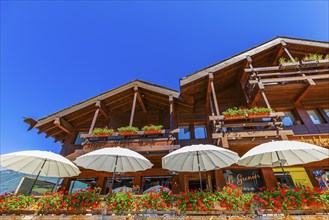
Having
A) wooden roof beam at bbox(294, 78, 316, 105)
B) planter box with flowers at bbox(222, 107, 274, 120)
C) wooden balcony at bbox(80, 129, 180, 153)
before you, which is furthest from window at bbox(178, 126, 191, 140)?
wooden roof beam at bbox(294, 78, 316, 105)

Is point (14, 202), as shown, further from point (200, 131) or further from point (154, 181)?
point (200, 131)

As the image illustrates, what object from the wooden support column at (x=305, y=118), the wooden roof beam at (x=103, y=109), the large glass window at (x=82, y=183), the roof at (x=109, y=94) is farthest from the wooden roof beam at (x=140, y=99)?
the wooden support column at (x=305, y=118)

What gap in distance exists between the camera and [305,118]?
1037 cm

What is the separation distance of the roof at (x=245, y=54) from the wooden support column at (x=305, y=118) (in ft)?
15.1

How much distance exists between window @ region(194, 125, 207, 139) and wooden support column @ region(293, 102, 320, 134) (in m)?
6.14

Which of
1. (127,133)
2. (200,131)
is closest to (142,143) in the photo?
(127,133)

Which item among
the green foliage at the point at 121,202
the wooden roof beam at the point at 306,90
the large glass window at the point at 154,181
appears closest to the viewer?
the green foliage at the point at 121,202

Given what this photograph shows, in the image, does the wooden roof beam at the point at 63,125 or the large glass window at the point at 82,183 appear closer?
the large glass window at the point at 82,183

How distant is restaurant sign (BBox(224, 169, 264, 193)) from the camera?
8617mm

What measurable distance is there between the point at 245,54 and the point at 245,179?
27.2 ft

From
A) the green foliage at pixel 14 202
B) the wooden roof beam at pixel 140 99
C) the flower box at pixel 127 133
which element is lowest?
the green foliage at pixel 14 202

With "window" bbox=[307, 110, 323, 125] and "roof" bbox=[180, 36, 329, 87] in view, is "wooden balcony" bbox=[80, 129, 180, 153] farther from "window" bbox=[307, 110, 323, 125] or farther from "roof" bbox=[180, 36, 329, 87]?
"window" bbox=[307, 110, 323, 125]

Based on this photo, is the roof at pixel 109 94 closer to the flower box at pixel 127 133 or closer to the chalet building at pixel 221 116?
the chalet building at pixel 221 116

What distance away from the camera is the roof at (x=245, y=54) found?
34.9 ft
